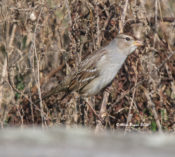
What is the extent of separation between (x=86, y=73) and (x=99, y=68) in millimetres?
178

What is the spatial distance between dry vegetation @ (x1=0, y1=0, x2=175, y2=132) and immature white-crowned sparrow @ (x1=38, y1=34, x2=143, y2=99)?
0.10 metres

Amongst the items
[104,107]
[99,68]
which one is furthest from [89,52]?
[104,107]

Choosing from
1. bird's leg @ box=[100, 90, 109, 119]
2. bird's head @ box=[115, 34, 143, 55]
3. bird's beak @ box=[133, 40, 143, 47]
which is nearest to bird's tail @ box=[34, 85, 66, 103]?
bird's leg @ box=[100, 90, 109, 119]

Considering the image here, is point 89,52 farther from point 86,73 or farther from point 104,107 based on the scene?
point 104,107

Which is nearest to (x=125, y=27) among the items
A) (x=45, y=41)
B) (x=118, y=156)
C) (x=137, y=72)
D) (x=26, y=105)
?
(x=137, y=72)

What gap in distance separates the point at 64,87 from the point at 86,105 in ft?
1.10

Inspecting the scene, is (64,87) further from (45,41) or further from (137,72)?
(137,72)

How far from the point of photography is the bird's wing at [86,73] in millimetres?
4625

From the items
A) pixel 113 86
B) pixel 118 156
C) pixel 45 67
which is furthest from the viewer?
pixel 45 67

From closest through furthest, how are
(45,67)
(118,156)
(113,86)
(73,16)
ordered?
(118,156) → (73,16) → (113,86) → (45,67)

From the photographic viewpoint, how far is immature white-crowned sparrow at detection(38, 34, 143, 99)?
4.56 metres

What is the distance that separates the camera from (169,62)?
15.1 feet

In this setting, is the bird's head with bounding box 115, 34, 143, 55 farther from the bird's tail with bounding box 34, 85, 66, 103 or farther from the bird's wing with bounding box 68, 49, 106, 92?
the bird's tail with bounding box 34, 85, 66, 103

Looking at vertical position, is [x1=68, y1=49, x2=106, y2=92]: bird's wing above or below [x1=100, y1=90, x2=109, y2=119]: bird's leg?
above
